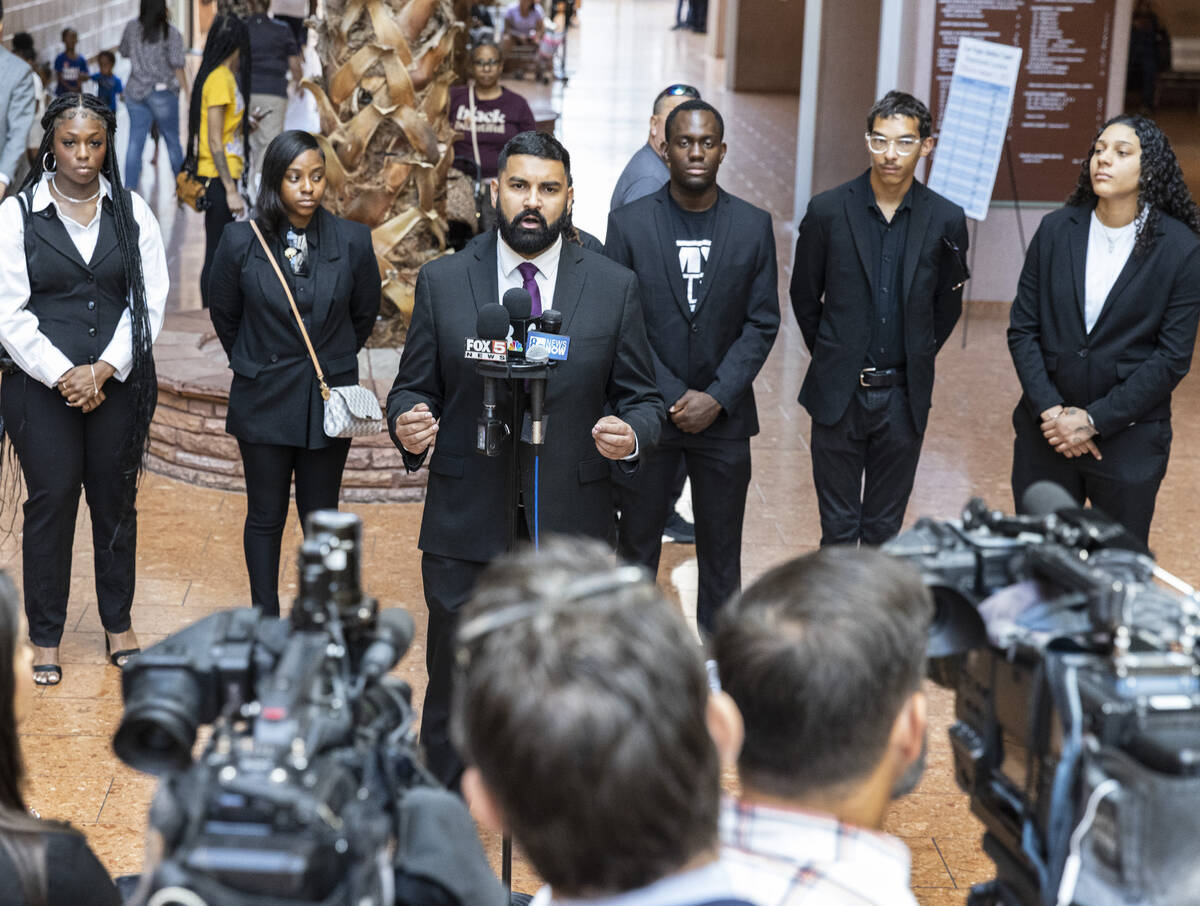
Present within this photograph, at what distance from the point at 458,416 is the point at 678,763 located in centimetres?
254

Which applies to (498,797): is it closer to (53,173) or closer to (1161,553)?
(53,173)

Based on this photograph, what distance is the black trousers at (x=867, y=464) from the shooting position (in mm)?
5012

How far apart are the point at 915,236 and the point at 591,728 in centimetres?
382

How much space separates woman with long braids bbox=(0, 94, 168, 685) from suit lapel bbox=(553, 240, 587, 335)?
140 cm

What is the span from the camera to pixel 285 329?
4.84m

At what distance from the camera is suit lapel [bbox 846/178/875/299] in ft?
16.3

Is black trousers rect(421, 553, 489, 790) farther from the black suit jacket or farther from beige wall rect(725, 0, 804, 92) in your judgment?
beige wall rect(725, 0, 804, 92)

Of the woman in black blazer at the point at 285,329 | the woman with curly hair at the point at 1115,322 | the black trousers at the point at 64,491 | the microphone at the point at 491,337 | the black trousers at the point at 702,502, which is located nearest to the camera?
the microphone at the point at 491,337

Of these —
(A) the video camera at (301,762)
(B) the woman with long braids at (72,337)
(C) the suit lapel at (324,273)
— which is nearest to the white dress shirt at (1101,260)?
(C) the suit lapel at (324,273)

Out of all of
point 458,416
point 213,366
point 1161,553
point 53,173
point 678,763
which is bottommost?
point 1161,553

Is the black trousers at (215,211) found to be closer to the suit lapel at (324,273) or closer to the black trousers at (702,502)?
the suit lapel at (324,273)

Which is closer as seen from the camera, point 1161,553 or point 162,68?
point 1161,553

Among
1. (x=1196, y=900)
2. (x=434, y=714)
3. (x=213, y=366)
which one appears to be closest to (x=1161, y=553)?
(x=434, y=714)

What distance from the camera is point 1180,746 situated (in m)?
1.64
